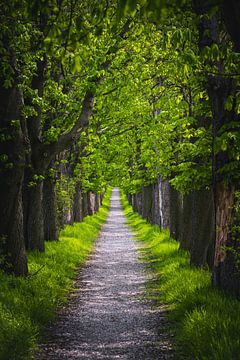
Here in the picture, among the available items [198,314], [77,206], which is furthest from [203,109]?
[77,206]

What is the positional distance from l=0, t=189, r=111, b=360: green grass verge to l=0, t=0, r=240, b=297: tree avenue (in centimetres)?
62

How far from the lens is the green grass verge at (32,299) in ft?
21.6

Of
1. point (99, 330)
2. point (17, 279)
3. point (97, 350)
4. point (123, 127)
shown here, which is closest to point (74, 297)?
point (17, 279)

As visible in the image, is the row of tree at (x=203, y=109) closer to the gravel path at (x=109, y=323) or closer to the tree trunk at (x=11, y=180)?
the gravel path at (x=109, y=323)

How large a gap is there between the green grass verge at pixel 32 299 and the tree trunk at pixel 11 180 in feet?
1.65

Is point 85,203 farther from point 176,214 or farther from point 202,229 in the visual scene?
point 202,229

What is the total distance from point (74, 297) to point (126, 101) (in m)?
10.3

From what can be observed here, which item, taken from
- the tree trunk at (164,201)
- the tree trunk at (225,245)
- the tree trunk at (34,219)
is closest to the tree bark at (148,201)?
the tree trunk at (164,201)

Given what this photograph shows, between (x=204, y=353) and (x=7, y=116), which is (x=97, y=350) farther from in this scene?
(x=7, y=116)

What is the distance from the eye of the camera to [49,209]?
17.6m

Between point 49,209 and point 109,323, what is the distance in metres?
9.43

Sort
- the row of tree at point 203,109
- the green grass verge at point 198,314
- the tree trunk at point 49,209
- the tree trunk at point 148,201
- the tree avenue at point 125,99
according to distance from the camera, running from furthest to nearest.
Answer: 1. the tree trunk at point 148,201
2. the tree trunk at point 49,209
3. the green grass verge at point 198,314
4. the row of tree at point 203,109
5. the tree avenue at point 125,99

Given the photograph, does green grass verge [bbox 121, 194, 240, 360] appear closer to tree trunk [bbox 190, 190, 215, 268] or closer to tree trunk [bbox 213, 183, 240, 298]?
tree trunk [bbox 213, 183, 240, 298]

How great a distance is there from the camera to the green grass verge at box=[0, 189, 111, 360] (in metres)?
6.60
